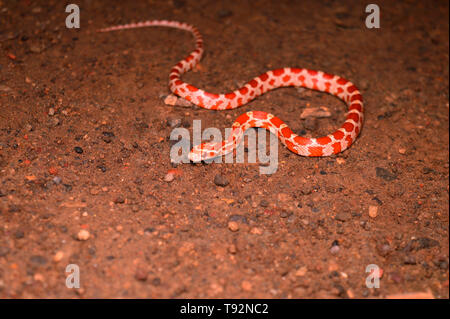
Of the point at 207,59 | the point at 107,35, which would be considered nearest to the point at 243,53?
the point at 207,59

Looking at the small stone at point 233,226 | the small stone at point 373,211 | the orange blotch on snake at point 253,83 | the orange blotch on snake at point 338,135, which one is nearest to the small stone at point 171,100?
the orange blotch on snake at point 253,83

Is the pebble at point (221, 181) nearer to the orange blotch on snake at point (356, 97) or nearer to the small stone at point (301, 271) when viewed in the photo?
the small stone at point (301, 271)

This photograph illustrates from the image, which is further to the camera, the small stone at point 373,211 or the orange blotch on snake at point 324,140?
the orange blotch on snake at point 324,140

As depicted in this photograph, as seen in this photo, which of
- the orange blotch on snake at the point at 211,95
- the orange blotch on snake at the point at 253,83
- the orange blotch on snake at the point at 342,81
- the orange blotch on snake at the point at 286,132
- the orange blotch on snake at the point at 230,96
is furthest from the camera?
the orange blotch on snake at the point at 342,81

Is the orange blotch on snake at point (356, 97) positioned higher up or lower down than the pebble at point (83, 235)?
higher up

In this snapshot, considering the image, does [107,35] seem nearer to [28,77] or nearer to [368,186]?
[28,77]

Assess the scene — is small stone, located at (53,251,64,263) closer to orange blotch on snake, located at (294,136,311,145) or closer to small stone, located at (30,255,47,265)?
small stone, located at (30,255,47,265)

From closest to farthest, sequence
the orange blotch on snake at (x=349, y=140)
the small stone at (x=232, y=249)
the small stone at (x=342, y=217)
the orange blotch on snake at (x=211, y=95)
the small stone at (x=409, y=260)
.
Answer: the small stone at (x=232, y=249) < the small stone at (x=409, y=260) < the small stone at (x=342, y=217) < the orange blotch on snake at (x=349, y=140) < the orange blotch on snake at (x=211, y=95)
